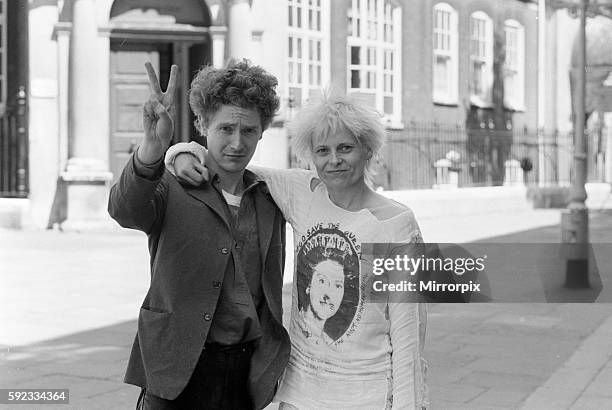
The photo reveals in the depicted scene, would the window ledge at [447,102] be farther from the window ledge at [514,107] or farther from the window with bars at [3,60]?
the window with bars at [3,60]

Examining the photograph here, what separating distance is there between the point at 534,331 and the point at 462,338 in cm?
61

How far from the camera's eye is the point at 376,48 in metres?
12.3

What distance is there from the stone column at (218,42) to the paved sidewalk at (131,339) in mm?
3785

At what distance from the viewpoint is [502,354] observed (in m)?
5.66

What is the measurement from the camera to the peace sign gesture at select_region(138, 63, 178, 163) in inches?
83.7

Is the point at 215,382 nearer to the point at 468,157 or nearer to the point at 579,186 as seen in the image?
the point at 579,186

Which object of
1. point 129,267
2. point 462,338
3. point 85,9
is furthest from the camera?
point 85,9

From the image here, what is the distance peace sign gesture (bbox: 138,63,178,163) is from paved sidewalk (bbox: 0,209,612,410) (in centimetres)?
246

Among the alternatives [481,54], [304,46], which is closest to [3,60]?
[304,46]

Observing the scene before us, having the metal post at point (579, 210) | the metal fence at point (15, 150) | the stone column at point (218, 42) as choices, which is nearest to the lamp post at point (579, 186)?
the metal post at point (579, 210)

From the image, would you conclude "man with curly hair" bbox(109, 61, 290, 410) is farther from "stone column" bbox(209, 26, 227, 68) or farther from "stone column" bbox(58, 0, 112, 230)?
"stone column" bbox(209, 26, 227, 68)

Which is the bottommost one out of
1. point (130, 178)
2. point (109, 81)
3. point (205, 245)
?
point (205, 245)

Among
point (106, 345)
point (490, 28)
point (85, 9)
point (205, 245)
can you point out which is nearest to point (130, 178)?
point (205, 245)

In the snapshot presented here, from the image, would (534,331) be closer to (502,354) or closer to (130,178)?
(502,354)
